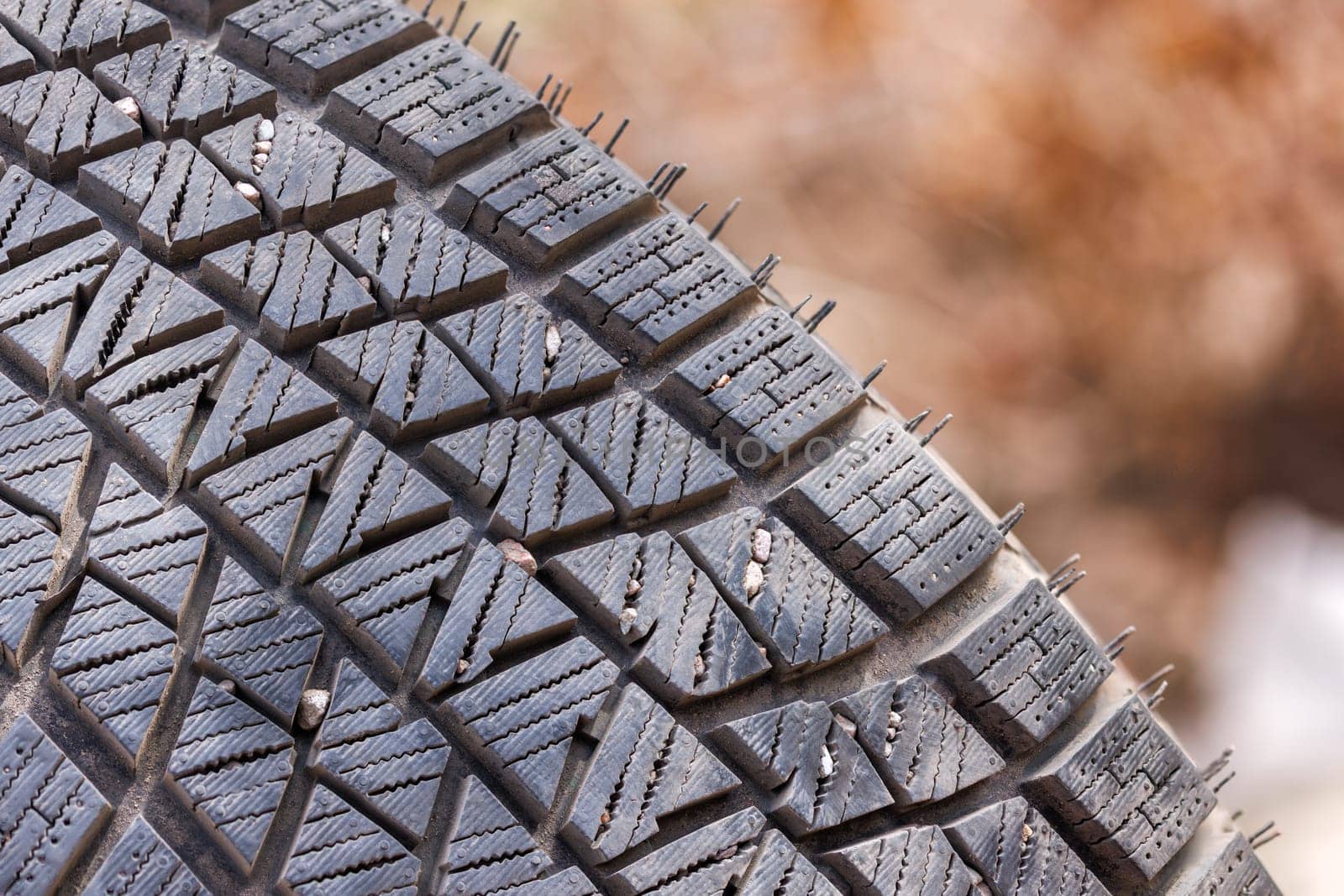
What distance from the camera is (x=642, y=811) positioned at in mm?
1559

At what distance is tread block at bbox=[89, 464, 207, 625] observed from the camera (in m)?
1.53

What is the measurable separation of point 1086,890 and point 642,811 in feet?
2.23

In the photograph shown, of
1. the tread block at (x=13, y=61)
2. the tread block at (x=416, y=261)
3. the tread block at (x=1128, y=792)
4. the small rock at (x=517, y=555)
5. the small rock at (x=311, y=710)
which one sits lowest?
the tread block at (x=1128, y=792)

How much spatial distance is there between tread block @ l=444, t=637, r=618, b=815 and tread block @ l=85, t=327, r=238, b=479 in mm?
510

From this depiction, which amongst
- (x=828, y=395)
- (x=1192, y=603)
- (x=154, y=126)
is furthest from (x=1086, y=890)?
(x=1192, y=603)

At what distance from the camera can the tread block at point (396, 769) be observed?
58.7 inches

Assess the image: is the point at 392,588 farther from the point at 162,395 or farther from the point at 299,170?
the point at 299,170

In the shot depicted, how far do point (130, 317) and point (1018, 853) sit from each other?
4.77 ft

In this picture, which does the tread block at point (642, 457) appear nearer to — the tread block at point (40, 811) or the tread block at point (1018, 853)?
the tread block at point (1018, 853)

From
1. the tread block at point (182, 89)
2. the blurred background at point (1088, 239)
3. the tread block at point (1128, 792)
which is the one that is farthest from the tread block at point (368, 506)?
the blurred background at point (1088, 239)

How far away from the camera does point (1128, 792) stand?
1.81 m

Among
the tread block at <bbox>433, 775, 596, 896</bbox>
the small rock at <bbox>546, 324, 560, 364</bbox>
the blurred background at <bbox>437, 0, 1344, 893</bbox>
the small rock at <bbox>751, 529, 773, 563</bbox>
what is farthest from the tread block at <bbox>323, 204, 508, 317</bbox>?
the blurred background at <bbox>437, 0, 1344, 893</bbox>

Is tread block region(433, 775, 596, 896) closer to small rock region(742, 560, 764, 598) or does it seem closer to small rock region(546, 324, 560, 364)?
small rock region(742, 560, 764, 598)

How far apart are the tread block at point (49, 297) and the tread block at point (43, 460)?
0.24 feet
